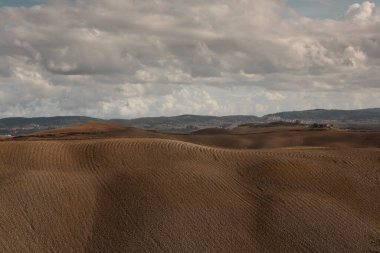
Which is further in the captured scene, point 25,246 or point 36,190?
point 36,190

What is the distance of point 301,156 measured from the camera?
3569 centimetres

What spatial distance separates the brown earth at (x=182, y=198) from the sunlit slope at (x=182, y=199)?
6 cm

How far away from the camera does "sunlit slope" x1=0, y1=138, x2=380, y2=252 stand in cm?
2361

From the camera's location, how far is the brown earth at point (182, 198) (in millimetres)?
23609

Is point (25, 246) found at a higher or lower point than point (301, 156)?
lower

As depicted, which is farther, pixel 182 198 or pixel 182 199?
pixel 182 198

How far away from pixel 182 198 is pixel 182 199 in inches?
5.1

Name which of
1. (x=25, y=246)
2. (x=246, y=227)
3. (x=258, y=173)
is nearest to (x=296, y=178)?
(x=258, y=173)

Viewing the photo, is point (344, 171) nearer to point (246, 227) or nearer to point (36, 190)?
point (246, 227)

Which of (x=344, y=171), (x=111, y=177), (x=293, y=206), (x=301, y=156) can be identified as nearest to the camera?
(x=293, y=206)

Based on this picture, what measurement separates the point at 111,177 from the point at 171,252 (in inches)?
360

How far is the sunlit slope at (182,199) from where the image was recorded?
77.5 ft

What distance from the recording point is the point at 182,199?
1079 inches

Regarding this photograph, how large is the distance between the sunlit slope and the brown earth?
6cm
